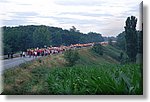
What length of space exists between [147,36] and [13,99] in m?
1.03

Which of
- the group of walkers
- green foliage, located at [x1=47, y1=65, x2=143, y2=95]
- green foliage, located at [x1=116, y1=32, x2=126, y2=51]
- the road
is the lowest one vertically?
green foliage, located at [x1=47, y1=65, x2=143, y2=95]

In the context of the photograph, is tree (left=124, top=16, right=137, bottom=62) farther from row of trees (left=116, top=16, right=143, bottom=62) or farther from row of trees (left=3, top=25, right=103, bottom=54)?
row of trees (left=3, top=25, right=103, bottom=54)

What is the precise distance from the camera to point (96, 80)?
2.75m

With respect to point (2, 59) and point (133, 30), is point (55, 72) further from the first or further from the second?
point (133, 30)

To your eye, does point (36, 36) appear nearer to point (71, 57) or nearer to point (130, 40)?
point (71, 57)

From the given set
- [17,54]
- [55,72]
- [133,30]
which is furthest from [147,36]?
[17,54]

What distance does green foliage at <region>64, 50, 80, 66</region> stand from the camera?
110 inches

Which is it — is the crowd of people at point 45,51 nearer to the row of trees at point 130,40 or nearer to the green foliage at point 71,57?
the green foliage at point 71,57

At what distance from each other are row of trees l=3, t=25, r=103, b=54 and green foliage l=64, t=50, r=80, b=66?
0.07 metres

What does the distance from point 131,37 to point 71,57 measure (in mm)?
440

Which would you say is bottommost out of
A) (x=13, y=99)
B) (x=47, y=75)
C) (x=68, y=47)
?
(x=13, y=99)

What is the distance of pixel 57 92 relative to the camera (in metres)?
2.75

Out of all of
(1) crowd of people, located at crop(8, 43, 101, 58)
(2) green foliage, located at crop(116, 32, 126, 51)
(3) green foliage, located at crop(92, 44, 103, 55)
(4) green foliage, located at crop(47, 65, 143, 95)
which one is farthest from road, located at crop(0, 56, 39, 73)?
(2) green foliage, located at crop(116, 32, 126, 51)

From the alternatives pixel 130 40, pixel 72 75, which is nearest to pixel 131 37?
pixel 130 40
